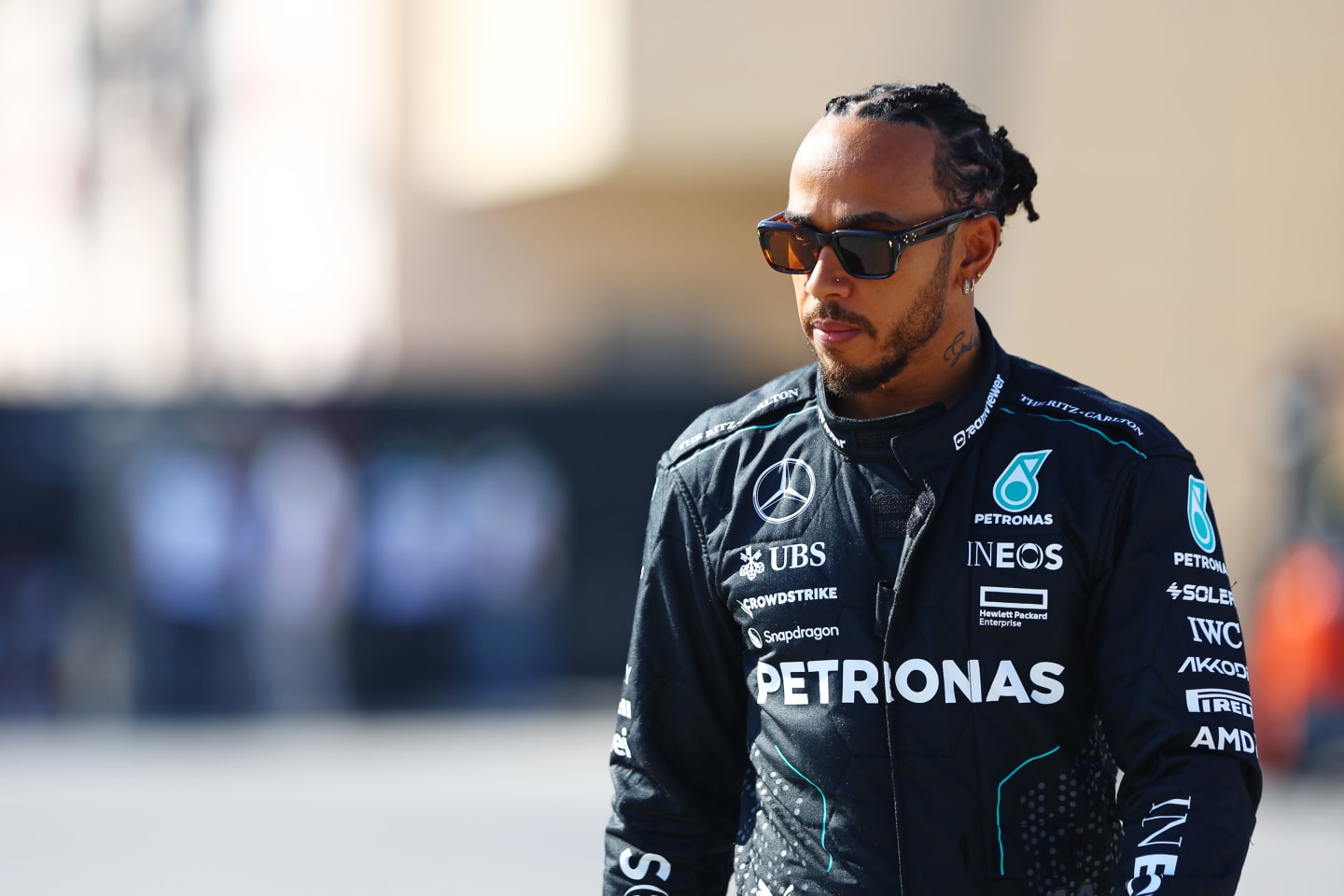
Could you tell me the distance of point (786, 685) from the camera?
285 cm

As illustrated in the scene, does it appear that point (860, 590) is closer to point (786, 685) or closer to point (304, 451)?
point (786, 685)

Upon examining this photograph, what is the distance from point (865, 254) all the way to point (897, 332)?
5.0 inches

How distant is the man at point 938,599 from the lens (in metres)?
2.69

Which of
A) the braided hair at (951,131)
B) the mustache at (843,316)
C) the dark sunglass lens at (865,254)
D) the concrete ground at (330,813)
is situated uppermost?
the braided hair at (951,131)

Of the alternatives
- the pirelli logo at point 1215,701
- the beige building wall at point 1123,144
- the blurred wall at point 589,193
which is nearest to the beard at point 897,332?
the pirelli logo at point 1215,701

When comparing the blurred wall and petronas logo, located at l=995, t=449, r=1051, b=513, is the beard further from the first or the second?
the blurred wall

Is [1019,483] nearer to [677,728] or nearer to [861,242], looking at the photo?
[861,242]

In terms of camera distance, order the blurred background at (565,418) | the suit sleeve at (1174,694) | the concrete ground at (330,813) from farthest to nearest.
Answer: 1. the blurred background at (565,418)
2. the concrete ground at (330,813)
3. the suit sleeve at (1174,694)

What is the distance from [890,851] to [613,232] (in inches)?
666

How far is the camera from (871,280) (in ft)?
9.16

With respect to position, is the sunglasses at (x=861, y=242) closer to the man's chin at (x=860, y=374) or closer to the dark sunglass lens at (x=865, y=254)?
the dark sunglass lens at (x=865, y=254)

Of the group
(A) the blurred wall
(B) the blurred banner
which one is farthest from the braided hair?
(B) the blurred banner

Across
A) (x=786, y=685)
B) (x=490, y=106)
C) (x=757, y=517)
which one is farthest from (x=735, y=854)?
(x=490, y=106)

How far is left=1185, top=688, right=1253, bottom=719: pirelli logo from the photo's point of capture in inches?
105
